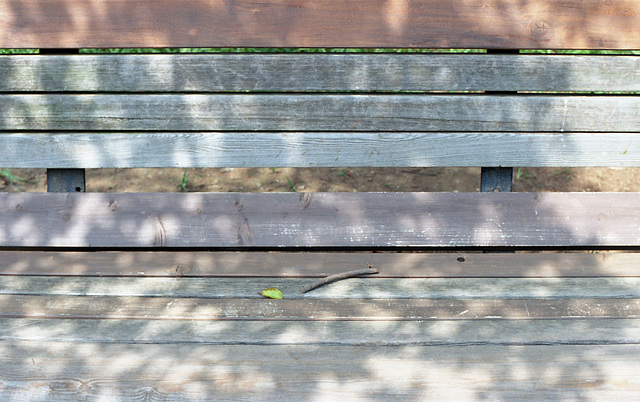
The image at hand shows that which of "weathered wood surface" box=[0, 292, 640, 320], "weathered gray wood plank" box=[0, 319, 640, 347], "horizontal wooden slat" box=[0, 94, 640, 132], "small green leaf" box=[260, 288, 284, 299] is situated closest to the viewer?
"weathered gray wood plank" box=[0, 319, 640, 347]

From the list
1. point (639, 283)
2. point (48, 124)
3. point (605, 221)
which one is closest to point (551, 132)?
point (605, 221)

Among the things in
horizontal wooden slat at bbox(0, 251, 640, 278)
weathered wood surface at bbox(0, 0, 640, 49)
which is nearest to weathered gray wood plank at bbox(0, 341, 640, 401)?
horizontal wooden slat at bbox(0, 251, 640, 278)

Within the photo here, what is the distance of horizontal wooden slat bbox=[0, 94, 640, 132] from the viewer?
2143 mm

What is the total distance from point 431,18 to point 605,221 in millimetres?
1005

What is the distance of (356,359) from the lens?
1559mm

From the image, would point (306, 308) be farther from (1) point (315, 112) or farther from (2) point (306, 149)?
(1) point (315, 112)

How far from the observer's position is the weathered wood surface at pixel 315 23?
2070 millimetres

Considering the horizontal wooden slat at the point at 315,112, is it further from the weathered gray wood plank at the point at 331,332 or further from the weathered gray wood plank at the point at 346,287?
the weathered gray wood plank at the point at 331,332

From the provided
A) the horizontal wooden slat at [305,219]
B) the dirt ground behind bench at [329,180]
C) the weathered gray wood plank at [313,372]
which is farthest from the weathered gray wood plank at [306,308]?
the dirt ground behind bench at [329,180]

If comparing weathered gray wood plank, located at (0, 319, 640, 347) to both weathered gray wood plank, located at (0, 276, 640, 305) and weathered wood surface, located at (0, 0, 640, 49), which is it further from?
weathered wood surface, located at (0, 0, 640, 49)

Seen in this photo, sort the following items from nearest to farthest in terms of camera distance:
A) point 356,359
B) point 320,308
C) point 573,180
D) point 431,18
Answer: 1. point 356,359
2. point 320,308
3. point 431,18
4. point 573,180

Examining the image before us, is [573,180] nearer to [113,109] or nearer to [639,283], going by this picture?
[639,283]

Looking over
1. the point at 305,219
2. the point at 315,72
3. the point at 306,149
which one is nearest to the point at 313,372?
the point at 305,219

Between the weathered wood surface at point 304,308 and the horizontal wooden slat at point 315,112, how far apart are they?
0.67 m
